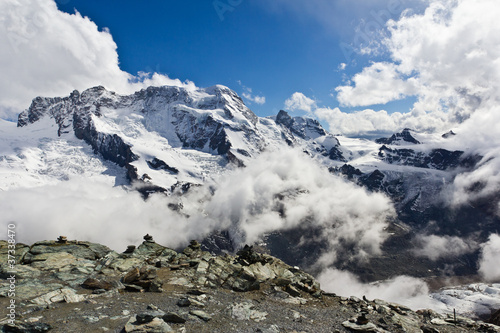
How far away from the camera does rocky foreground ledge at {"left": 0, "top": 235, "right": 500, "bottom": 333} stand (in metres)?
18.6

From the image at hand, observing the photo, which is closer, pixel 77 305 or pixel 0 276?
pixel 77 305

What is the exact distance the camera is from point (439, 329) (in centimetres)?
2534

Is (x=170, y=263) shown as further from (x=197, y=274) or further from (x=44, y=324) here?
(x=44, y=324)

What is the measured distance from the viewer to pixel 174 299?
23.2 metres

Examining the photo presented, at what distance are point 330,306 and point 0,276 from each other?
1205 inches

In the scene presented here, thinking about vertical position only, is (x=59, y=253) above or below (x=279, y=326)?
above

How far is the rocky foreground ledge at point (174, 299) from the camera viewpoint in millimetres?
18625

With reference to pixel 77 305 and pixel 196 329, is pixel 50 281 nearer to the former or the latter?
pixel 77 305

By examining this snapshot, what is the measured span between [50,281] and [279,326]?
2043cm

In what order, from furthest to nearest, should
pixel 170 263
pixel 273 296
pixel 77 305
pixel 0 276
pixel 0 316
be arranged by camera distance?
pixel 170 263 < pixel 273 296 < pixel 0 276 < pixel 77 305 < pixel 0 316

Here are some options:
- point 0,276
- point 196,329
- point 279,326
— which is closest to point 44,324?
point 196,329

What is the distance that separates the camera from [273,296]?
92.2 ft

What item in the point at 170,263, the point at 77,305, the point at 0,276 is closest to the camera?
the point at 77,305

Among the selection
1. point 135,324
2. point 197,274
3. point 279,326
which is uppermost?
point 197,274
